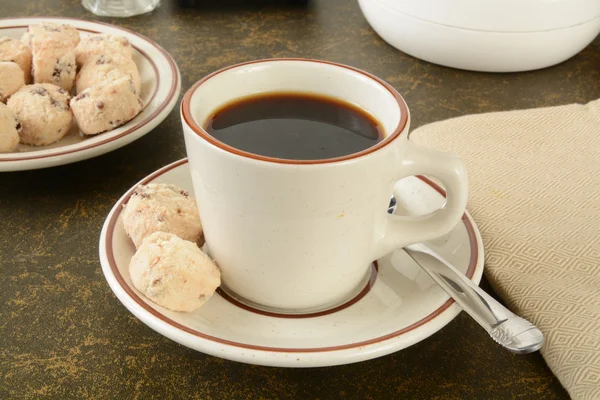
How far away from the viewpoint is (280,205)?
527mm

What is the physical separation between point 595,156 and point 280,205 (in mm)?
552

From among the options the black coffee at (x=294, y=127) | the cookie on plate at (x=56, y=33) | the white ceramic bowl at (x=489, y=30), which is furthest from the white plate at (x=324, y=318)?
the white ceramic bowl at (x=489, y=30)

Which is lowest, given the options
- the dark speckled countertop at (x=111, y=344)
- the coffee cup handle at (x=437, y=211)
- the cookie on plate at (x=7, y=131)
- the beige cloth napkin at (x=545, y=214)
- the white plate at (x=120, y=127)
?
the dark speckled countertop at (x=111, y=344)

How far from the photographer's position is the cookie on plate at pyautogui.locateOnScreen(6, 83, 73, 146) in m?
0.83

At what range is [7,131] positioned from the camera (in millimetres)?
797

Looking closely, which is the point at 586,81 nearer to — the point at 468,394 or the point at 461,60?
the point at 461,60

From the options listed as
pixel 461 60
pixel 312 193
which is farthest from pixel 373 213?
pixel 461 60

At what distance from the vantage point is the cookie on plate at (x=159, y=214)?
0.63 metres

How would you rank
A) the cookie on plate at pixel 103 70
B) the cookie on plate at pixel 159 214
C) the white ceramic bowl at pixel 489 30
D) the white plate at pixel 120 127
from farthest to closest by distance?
the white ceramic bowl at pixel 489 30
the cookie on plate at pixel 103 70
the white plate at pixel 120 127
the cookie on plate at pixel 159 214

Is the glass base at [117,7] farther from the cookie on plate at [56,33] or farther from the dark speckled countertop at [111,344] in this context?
the dark speckled countertop at [111,344]

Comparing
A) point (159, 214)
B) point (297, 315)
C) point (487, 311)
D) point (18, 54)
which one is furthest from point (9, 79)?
point (487, 311)

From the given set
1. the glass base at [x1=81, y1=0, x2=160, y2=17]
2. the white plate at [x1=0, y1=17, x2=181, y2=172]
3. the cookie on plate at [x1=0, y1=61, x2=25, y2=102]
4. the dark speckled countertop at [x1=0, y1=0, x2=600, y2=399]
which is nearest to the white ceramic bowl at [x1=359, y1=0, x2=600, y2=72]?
the dark speckled countertop at [x1=0, y1=0, x2=600, y2=399]

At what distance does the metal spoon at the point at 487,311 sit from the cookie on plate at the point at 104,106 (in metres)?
0.47

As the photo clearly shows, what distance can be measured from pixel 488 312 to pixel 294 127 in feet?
0.86
